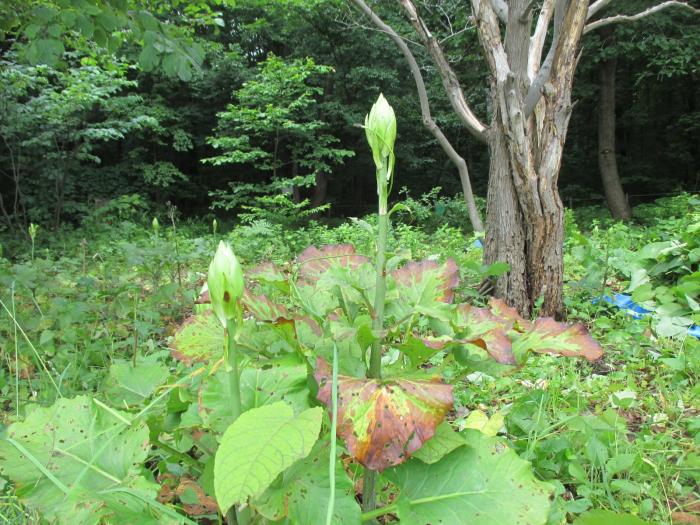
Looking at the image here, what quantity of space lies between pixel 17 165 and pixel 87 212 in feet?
5.26

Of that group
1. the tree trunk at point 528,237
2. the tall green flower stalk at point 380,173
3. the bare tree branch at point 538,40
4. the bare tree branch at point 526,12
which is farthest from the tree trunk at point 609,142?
the tall green flower stalk at point 380,173

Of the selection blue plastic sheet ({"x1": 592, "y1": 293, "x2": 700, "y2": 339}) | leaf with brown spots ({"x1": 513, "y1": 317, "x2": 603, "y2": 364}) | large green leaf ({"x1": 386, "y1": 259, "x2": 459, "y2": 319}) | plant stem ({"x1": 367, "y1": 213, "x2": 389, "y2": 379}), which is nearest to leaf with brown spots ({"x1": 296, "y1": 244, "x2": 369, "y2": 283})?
large green leaf ({"x1": 386, "y1": 259, "x2": 459, "y2": 319})

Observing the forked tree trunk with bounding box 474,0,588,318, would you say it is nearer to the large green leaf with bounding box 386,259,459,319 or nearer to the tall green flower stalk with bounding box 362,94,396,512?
the large green leaf with bounding box 386,259,459,319

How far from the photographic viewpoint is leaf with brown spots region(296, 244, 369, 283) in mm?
1180

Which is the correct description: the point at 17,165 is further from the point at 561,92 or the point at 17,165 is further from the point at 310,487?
the point at 310,487

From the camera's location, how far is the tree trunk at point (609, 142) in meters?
10.9

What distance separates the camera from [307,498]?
79cm

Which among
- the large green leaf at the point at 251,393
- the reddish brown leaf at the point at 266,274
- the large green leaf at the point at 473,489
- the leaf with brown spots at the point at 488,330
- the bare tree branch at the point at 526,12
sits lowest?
the large green leaf at the point at 473,489

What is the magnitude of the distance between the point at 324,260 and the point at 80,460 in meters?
0.65

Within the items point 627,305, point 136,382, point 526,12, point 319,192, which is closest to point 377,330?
point 136,382

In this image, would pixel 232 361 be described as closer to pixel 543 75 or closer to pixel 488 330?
pixel 488 330

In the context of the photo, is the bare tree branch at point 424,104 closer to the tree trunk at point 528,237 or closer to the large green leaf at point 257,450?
the tree trunk at point 528,237

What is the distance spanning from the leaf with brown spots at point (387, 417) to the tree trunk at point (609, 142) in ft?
38.2

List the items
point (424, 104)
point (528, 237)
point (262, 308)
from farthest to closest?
point (424, 104), point (528, 237), point (262, 308)
